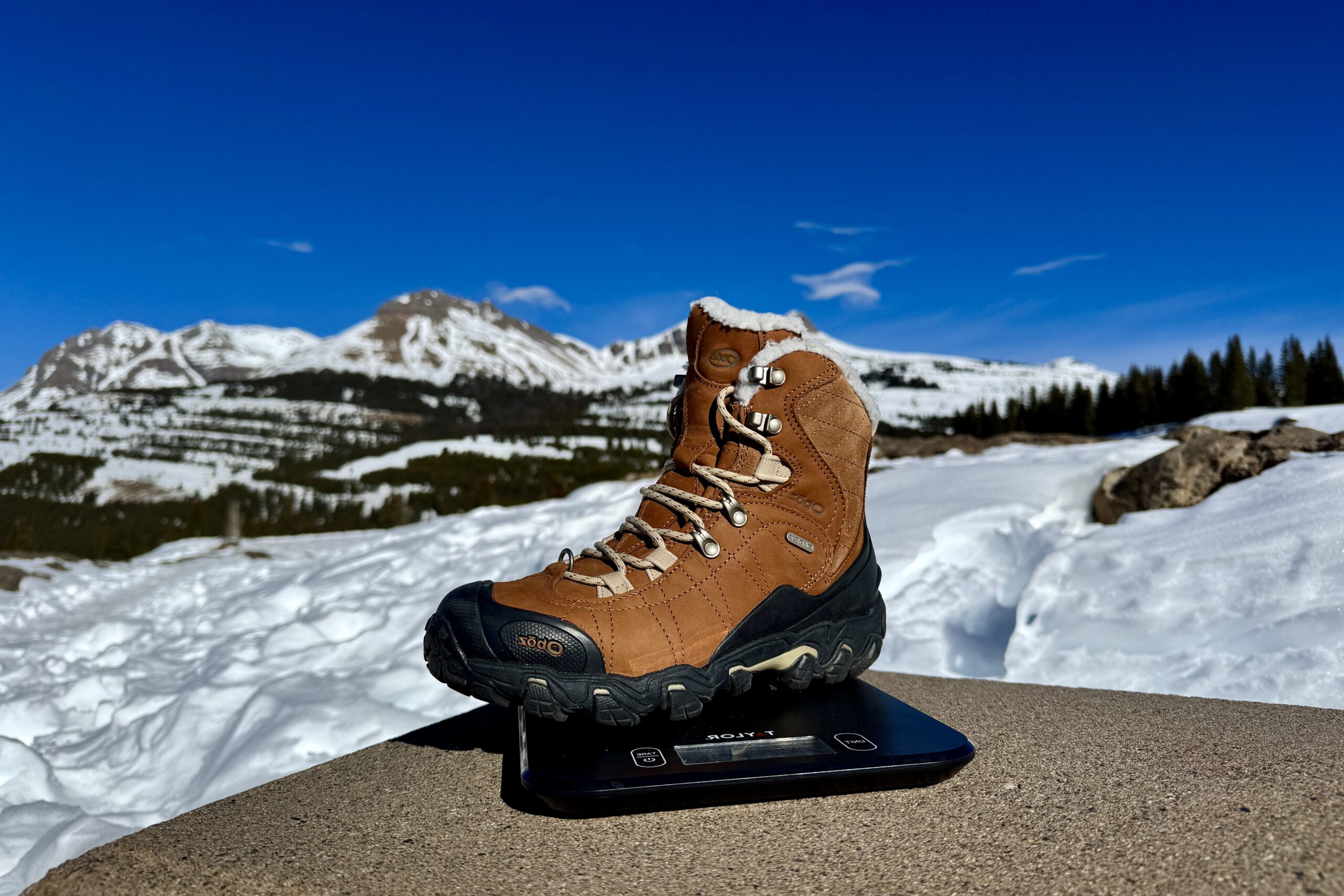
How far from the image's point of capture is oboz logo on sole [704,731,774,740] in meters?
1.51

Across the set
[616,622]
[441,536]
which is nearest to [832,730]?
[616,622]

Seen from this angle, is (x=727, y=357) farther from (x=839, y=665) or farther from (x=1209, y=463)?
(x=1209, y=463)

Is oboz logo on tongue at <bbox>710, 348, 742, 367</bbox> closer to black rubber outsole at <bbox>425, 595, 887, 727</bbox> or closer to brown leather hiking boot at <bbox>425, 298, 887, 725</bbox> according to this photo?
brown leather hiking boot at <bbox>425, 298, 887, 725</bbox>

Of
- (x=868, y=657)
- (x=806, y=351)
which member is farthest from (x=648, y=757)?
(x=806, y=351)

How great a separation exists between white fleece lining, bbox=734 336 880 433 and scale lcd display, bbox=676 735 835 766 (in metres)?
0.78

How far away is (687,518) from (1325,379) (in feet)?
121

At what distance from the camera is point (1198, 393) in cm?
3306

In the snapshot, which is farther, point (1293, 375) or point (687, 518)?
point (1293, 375)

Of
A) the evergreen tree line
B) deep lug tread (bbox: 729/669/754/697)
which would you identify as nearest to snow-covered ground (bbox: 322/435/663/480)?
the evergreen tree line

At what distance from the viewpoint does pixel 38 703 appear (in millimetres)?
3838

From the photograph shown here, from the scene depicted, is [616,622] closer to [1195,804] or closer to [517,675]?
[517,675]

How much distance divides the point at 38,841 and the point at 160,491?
5606 cm

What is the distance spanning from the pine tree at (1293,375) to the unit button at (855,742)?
119 feet

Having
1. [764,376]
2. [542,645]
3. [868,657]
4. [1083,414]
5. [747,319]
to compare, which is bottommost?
[868,657]
